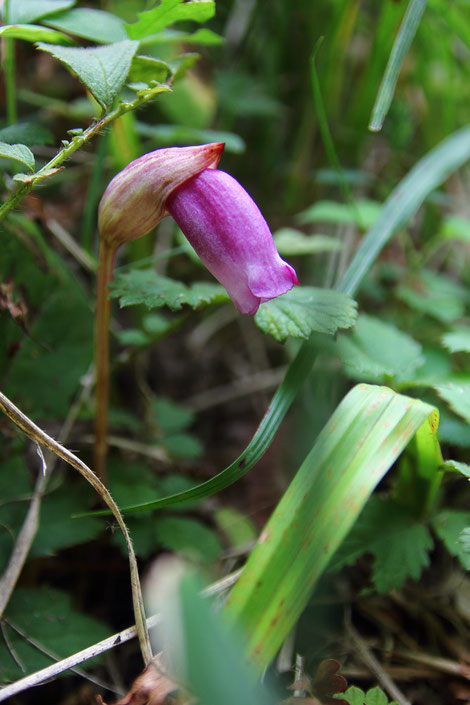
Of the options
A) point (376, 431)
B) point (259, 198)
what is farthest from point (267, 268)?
point (259, 198)

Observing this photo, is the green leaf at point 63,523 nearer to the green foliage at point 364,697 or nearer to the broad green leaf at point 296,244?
the green foliage at point 364,697

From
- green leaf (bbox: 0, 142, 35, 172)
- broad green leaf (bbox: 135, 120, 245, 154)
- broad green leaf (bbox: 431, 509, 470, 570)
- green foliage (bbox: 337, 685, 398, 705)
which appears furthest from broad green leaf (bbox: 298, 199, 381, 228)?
green foliage (bbox: 337, 685, 398, 705)

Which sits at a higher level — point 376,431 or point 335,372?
point 376,431

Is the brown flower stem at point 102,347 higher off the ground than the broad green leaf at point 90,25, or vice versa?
the broad green leaf at point 90,25

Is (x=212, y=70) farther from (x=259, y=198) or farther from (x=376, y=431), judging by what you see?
(x=376, y=431)

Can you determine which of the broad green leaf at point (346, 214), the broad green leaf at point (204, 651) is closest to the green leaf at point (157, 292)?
the broad green leaf at point (204, 651)
